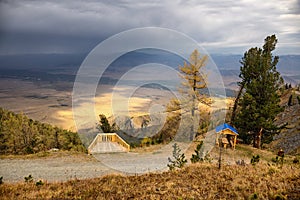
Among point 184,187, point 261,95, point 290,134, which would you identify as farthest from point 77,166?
point 290,134

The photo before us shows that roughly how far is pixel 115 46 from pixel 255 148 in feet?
63.9

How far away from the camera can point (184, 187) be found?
33.9ft

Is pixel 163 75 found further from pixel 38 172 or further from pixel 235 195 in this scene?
pixel 235 195

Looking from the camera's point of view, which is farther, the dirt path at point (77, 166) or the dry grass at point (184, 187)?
the dirt path at point (77, 166)

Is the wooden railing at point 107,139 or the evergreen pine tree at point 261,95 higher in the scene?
the evergreen pine tree at point 261,95

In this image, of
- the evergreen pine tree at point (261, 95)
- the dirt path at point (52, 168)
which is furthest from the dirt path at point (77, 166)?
the evergreen pine tree at point (261, 95)

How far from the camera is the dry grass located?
9.12 m

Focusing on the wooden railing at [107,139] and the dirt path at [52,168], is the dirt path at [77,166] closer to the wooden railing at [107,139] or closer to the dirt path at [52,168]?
the dirt path at [52,168]

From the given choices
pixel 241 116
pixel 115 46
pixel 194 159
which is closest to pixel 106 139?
pixel 194 159

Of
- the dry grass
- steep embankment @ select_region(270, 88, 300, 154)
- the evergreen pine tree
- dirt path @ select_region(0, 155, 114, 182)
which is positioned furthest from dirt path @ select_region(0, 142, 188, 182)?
steep embankment @ select_region(270, 88, 300, 154)

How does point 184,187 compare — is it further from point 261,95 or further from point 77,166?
point 261,95

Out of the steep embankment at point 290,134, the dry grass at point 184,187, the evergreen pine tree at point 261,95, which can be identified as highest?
the evergreen pine tree at point 261,95

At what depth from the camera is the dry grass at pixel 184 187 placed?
912cm

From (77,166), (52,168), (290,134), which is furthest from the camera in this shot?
(290,134)
